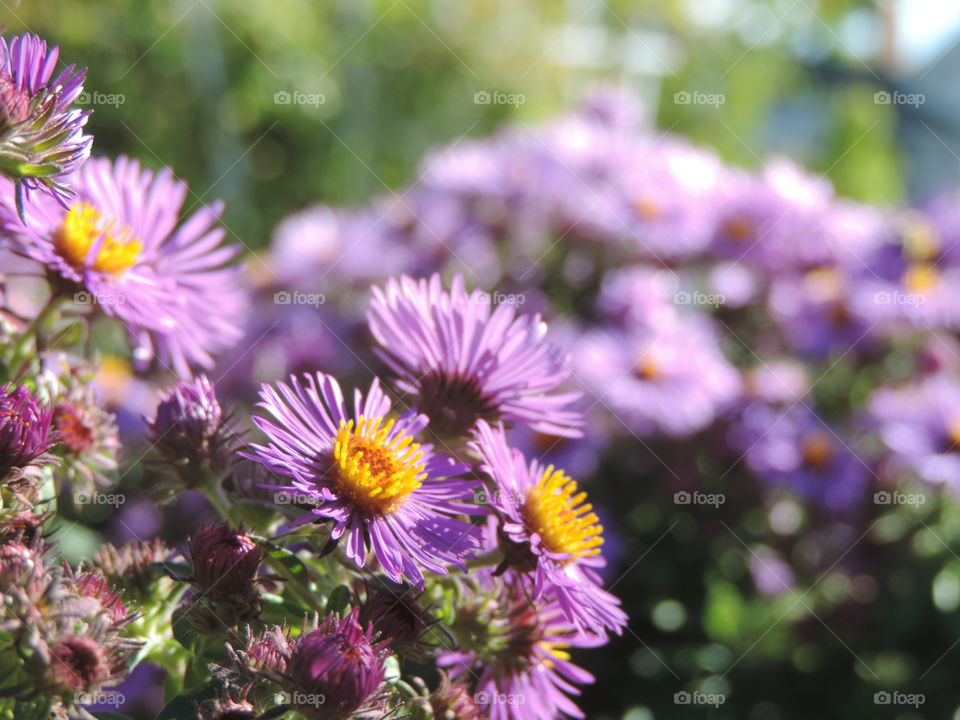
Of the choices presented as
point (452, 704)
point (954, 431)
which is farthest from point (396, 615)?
point (954, 431)

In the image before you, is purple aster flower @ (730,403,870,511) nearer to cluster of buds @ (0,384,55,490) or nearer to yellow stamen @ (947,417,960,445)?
yellow stamen @ (947,417,960,445)

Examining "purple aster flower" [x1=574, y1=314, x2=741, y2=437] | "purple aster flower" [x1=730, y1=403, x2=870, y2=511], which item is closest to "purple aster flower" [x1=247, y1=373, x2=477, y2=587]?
"purple aster flower" [x1=574, y1=314, x2=741, y2=437]

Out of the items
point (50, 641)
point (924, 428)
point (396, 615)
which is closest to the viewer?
point (50, 641)

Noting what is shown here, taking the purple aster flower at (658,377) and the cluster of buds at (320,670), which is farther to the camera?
the purple aster flower at (658,377)

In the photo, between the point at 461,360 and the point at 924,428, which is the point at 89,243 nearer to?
the point at 461,360

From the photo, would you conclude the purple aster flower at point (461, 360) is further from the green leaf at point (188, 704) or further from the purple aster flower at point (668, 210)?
the purple aster flower at point (668, 210)

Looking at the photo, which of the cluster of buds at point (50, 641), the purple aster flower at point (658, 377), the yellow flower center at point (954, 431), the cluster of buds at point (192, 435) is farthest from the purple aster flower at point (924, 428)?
the cluster of buds at point (50, 641)
